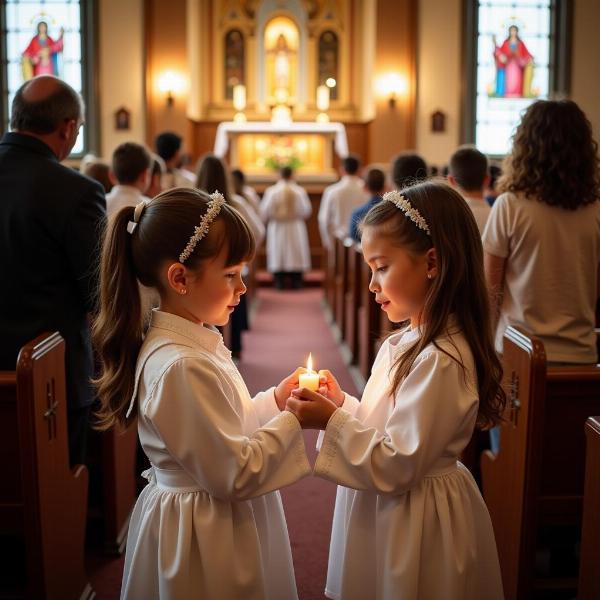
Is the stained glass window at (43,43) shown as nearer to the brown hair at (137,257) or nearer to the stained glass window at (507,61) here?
the stained glass window at (507,61)

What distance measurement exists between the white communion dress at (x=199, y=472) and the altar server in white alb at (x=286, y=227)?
9.67 meters

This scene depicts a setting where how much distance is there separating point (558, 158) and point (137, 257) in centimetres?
175

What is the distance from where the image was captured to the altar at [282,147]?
504 inches

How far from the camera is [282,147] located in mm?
13039

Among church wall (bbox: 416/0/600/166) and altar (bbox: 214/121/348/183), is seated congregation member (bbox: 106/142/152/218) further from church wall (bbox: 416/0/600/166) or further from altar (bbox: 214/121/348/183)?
church wall (bbox: 416/0/600/166)

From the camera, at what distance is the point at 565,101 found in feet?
10.2

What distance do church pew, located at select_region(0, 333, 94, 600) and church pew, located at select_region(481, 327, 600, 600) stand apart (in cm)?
140

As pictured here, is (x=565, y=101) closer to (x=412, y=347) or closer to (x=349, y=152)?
(x=412, y=347)

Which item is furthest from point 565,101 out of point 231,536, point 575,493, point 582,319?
point 231,536

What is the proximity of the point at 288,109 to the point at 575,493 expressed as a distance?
1155 cm

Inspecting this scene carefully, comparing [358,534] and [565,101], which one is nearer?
[358,534]

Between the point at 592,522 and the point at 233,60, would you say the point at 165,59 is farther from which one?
the point at 592,522

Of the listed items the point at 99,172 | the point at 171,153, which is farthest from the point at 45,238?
the point at 171,153

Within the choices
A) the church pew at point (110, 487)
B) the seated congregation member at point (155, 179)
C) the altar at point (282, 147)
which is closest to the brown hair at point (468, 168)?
the church pew at point (110, 487)
